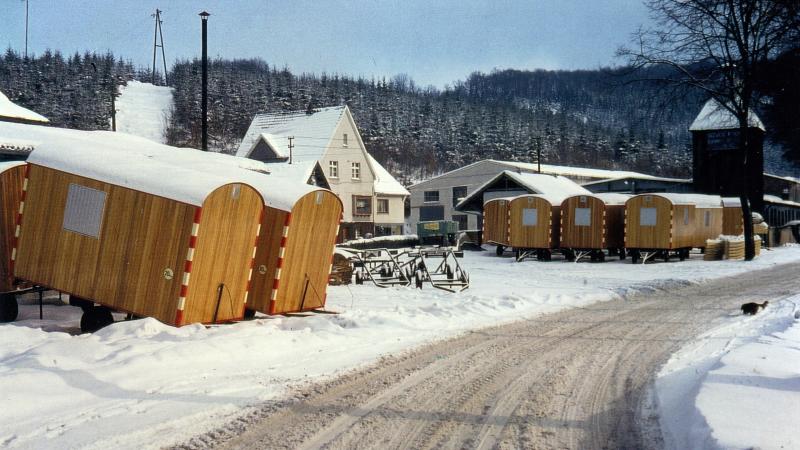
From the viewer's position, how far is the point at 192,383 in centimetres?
761

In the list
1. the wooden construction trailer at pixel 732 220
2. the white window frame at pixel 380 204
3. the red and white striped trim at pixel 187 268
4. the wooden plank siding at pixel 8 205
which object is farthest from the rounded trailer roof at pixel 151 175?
the white window frame at pixel 380 204

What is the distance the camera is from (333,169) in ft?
172

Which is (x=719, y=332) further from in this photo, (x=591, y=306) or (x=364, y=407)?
(x=364, y=407)

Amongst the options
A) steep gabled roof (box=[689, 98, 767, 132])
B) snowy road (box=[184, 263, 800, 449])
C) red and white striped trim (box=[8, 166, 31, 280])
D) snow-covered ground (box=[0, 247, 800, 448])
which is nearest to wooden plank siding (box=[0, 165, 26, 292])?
red and white striped trim (box=[8, 166, 31, 280])

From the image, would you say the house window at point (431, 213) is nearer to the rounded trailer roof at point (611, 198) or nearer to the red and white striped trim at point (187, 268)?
the rounded trailer roof at point (611, 198)

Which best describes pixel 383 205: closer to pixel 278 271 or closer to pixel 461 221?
pixel 461 221

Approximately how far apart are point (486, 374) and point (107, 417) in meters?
4.24

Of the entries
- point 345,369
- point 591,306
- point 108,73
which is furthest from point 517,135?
point 345,369

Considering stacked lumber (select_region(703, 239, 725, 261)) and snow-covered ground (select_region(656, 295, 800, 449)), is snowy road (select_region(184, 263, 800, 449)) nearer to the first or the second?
snow-covered ground (select_region(656, 295, 800, 449))

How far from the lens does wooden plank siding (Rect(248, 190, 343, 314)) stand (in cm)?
1263

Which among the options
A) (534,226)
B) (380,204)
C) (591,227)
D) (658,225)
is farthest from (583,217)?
(380,204)

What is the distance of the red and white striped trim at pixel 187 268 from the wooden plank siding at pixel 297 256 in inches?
87.8

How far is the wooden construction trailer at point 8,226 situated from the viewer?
1234 centimetres

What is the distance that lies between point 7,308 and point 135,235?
3.67 meters
